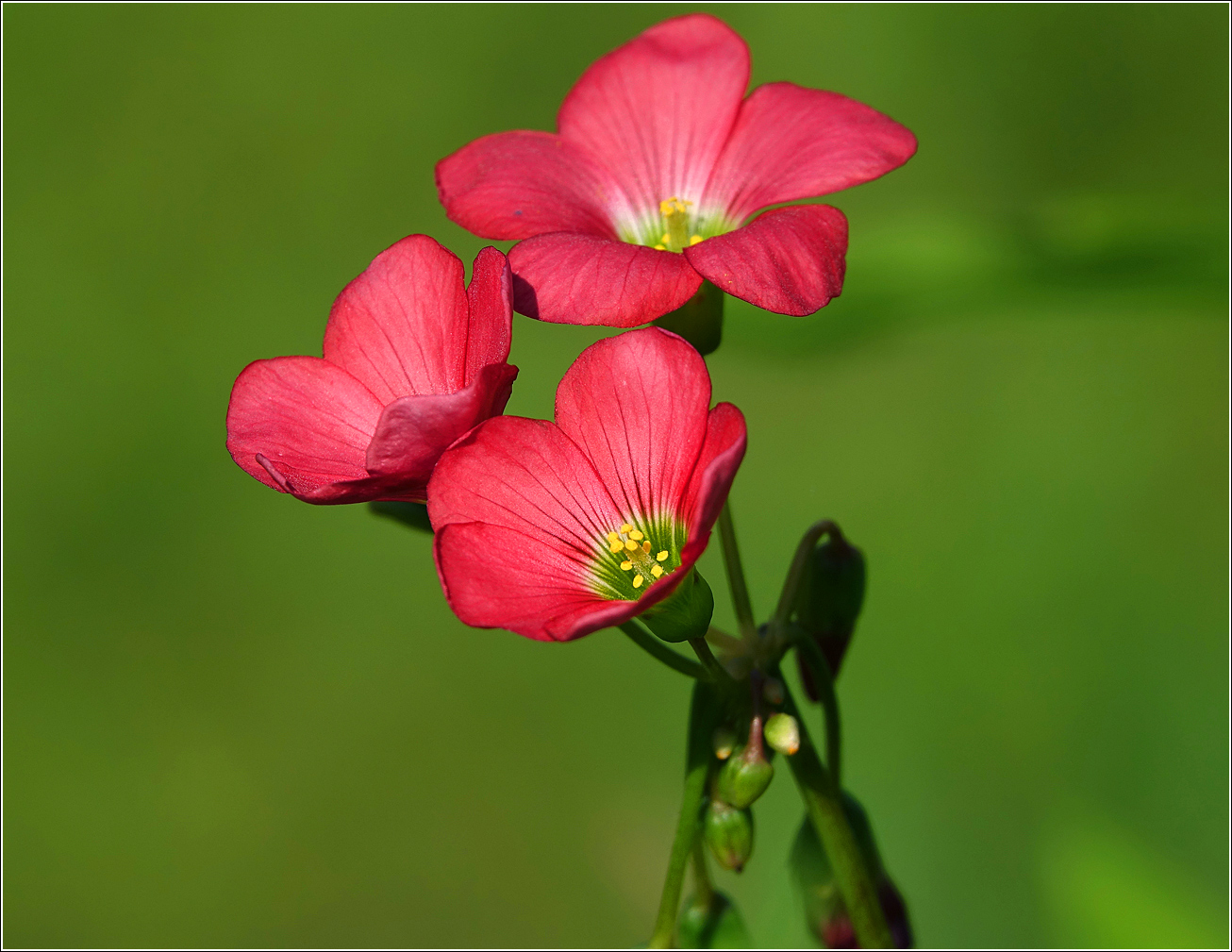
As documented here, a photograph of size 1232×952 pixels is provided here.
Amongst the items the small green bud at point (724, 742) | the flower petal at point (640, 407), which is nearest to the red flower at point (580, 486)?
the flower petal at point (640, 407)

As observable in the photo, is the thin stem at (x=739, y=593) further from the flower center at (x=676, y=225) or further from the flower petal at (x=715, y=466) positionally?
the flower center at (x=676, y=225)

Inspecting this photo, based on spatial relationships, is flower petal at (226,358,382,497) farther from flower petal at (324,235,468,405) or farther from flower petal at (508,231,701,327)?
flower petal at (508,231,701,327)

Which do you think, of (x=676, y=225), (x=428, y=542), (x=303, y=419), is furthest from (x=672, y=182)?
(x=428, y=542)

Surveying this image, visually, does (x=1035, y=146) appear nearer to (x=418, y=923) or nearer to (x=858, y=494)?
(x=858, y=494)

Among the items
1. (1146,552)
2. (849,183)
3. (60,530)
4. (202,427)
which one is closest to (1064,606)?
(1146,552)

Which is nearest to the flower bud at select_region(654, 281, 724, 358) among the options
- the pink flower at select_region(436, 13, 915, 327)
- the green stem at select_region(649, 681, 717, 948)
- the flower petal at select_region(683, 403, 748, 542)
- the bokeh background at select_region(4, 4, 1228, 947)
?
the pink flower at select_region(436, 13, 915, 327)

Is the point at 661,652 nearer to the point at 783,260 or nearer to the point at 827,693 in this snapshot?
the point at 827,693

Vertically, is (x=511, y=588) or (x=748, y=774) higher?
(x=511, y=588)
